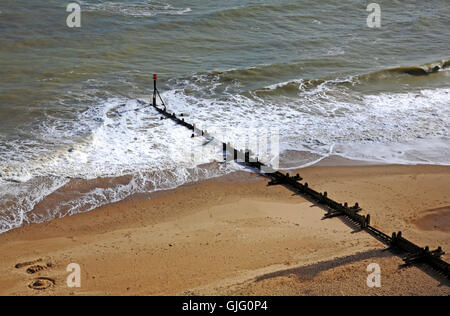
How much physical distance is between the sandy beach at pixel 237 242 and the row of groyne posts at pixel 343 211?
0.78ft

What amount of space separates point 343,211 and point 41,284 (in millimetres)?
7006

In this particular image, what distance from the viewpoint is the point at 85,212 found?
42.6 feet

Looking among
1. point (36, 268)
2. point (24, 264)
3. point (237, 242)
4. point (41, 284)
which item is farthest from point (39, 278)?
point (237, 242)

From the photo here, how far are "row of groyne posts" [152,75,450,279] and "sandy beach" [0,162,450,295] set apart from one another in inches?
9.3

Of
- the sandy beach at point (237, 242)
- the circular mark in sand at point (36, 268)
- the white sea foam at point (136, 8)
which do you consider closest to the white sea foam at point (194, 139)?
the sandy beach at point (237, 242)

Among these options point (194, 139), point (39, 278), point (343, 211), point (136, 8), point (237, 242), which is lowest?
point (39, 278)

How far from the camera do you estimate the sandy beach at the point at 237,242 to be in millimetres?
10141

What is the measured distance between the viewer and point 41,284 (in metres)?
10.1

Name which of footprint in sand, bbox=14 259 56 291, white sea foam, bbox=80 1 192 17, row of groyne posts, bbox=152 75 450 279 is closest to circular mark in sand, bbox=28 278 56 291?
footprint in sand, bbox=14 259 56 291

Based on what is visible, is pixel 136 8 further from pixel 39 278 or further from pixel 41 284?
pixel 41 284

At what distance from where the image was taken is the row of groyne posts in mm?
10844

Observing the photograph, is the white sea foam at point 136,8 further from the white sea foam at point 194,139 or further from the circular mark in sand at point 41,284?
the circular mark in sand at point 41,284
